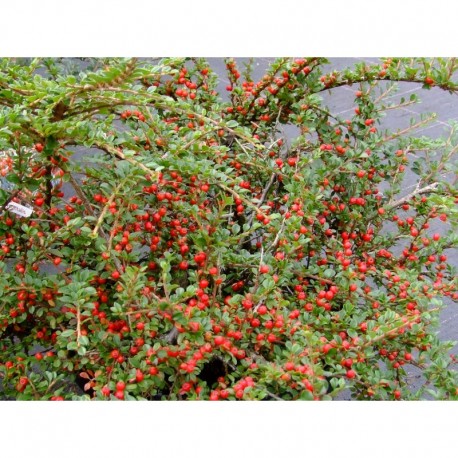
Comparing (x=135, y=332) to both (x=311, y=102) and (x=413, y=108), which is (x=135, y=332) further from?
(x=413, y=108)

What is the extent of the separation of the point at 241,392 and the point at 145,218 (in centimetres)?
45

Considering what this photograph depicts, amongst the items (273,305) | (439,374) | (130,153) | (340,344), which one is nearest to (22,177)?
(130,153)

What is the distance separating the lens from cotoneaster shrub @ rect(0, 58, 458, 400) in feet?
3.94

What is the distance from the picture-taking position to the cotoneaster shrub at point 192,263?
1200 millimetres

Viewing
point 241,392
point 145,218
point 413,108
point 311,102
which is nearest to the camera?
point 241,392

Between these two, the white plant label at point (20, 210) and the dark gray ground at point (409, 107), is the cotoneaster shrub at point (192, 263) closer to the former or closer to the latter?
the white plant label at point (20, 210)

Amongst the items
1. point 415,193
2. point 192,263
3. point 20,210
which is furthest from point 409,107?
point 20,210

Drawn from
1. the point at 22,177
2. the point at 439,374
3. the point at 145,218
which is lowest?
the point at 439,374

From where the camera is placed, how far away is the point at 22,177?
1320mm

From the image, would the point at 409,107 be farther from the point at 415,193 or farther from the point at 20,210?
the point at 20,210

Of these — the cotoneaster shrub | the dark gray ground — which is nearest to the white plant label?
the cotoneaster shrub

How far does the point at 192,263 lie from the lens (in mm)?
1346

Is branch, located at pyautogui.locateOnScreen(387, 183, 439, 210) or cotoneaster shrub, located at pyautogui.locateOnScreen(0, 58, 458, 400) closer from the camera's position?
cotoneaster shrub, located at pyautogui.locateOnScreen(0, 58, 458, 400)

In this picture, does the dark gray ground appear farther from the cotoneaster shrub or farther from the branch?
the cotoneaster shrub
